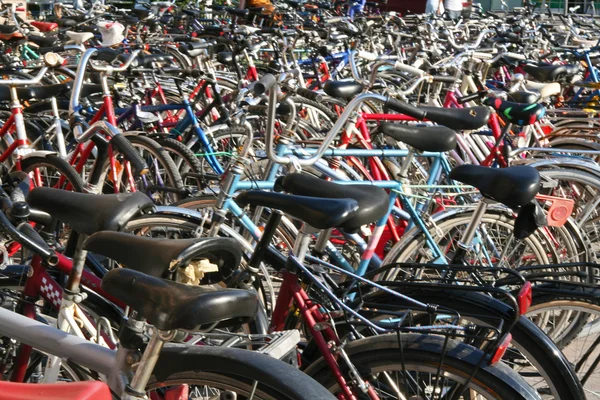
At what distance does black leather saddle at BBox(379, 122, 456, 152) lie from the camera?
374 centimetres

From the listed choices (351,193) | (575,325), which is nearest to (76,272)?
(351,193)

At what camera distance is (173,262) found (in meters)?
1.87

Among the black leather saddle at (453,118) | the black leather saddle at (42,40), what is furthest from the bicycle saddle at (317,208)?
the black leather saddle at (42,40)

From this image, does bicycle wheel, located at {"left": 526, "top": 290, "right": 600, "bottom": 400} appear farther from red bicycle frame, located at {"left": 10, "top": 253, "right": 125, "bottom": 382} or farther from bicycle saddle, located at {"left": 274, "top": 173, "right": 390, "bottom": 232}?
red bicycle frame, located at {"left": 10, "top": 253, "right": 125, "bottom": 382}

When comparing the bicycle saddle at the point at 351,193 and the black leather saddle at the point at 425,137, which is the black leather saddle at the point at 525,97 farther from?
the bicycle saddle at the point at 351,193

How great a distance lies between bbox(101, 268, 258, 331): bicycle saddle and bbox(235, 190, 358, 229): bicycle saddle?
76 centimetres

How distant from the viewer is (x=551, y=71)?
6.19m

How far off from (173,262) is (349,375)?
91cm

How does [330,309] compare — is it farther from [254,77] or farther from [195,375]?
[254,77]

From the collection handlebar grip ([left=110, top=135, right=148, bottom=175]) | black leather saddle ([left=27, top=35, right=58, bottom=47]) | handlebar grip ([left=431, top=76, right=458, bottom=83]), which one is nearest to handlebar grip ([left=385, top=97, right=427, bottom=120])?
handlebar grip ([left=110, top=135, right=148, bottom=175])

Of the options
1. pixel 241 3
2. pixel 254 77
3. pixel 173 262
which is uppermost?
pixel 173 262

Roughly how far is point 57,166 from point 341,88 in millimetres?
1570

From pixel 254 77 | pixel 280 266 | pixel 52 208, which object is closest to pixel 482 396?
pixel 280 266

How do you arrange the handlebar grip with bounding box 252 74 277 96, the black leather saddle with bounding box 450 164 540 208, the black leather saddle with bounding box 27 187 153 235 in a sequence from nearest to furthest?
1. the black leather saddle with bounding box 27 187 153 235
2. the black leather saddle with bounding box 450 164 540 208
3. the handlebar grip with bounding box 252 74 277 96
